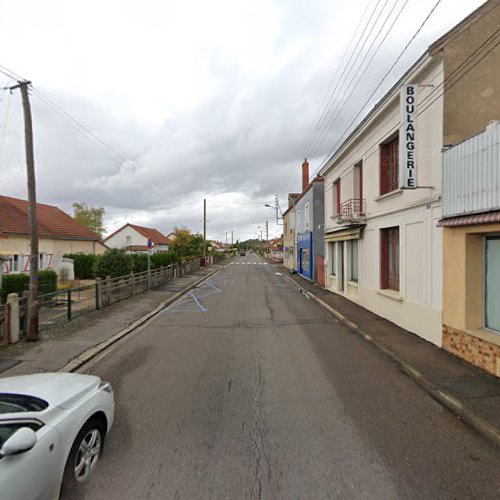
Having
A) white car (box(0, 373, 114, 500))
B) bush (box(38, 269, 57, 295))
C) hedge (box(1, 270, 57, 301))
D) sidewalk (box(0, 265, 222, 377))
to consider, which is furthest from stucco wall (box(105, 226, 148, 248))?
white car (box(0, 373, 114, 500))

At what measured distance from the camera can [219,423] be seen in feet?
13.2

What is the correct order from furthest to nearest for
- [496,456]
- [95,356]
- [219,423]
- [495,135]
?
[95,356] → [495,135] → [219,423] → [496,456]

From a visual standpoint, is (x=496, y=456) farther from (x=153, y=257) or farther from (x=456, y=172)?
(x=153, y=257)

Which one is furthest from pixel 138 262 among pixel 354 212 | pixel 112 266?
pixel 354 212

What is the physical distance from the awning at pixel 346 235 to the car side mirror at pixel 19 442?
11668 mm

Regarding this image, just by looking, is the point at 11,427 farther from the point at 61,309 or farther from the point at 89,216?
the point at 89,216

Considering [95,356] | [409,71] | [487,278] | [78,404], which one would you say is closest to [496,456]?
[487,278]

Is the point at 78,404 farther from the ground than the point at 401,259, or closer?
closer

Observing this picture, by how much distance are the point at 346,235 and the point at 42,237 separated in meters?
22.4

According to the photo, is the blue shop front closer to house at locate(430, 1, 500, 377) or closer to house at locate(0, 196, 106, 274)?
house at locate(430, 1, 500, 377)

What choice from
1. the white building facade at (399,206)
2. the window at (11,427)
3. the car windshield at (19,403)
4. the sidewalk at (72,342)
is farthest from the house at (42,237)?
the white building facade at (399,206)

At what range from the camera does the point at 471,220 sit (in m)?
5.85

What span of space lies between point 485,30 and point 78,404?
10.3m

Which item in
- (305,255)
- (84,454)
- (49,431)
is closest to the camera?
(49,431)
